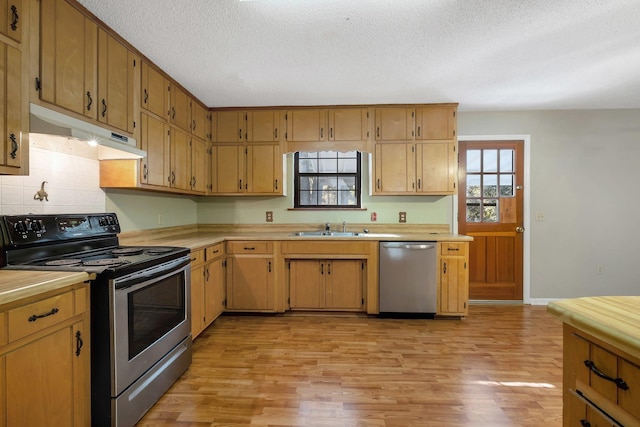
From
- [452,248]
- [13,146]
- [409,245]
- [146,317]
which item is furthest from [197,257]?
[452,248]

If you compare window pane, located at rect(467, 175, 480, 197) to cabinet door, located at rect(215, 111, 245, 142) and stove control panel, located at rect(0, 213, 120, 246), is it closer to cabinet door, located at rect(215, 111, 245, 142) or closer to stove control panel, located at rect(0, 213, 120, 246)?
cabinet door, located at rect(215, 111, 245, 142)

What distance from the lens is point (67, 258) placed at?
1879mm

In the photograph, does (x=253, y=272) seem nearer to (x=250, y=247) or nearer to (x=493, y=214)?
(x=250, y=247)

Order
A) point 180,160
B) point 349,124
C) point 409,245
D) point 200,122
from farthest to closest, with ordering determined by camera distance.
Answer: point 349,124 < point 200,122 < point 409,245 < point 180,160

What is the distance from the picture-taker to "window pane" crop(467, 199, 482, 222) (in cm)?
397

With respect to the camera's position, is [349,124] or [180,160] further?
[349,124]

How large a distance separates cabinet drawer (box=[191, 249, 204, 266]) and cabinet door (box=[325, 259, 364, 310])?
4.40 feet

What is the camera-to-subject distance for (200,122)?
3.54 m

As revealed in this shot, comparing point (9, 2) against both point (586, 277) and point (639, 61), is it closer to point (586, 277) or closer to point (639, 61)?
point (639, 61)

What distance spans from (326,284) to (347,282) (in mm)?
235

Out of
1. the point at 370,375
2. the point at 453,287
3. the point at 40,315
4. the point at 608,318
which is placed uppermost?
the point at 608,318

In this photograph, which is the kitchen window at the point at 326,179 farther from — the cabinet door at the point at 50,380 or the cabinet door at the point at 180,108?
the cabinet door at the point at 50,380

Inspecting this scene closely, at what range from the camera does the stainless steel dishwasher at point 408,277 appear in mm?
3291

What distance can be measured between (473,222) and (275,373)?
3044mm
